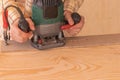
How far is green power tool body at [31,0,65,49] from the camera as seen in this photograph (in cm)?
89

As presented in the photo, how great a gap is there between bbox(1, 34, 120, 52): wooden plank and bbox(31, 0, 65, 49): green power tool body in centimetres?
4

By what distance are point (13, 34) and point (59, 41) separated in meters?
0.18

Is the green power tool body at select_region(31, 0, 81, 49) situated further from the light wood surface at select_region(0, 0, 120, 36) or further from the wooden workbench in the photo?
the light wood surface at select_region(0, 0, 120, 36)

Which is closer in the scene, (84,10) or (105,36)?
(105,36)

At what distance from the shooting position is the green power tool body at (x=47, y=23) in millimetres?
893

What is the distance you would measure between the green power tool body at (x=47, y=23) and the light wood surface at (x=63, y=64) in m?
0.04

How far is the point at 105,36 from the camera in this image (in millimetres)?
1090

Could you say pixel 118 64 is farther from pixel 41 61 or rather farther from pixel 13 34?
pixel 13 34

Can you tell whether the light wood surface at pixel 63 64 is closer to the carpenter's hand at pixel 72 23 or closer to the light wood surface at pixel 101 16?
the carpenter's hand at pixel 72 23

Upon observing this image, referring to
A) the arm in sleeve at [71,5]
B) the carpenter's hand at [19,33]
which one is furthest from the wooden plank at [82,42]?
the arm in sleeve at [71,5]

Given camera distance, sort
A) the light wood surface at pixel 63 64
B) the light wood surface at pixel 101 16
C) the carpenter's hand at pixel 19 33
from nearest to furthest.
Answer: the light wood surface at pixel 63 64
the carpenter's hand at pixel 19 33
the light wood surface at pixel 101 16

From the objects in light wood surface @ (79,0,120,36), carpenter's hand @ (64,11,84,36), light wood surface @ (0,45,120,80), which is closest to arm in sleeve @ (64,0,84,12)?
carpenter's hand @ (64,11,84,36)

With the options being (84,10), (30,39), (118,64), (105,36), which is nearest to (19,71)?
(30,39)

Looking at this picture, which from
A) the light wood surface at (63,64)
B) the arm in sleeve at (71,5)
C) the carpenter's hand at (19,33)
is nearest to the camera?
the light wood surface at (63,64)
